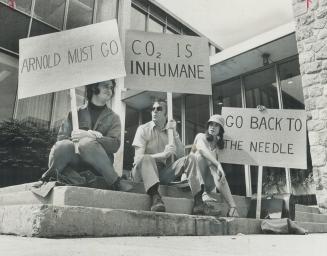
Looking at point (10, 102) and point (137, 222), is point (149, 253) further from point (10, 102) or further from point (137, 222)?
point (10, 102)

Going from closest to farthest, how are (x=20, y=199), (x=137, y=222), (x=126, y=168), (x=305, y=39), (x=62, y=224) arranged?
(x=62, y=224) → (x=137, y=222) → (x=20, y=199) → (x=305, y=39) → (x=126, y=168)

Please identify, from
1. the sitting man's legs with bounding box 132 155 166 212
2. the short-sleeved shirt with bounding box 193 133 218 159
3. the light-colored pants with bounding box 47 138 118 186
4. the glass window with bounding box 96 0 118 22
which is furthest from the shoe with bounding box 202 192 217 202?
the glass window with bounding box 96 0 118 22

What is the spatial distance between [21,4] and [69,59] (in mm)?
6708

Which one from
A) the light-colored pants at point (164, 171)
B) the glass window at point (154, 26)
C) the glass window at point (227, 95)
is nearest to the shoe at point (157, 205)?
the light-colored pants at point (164, 171)

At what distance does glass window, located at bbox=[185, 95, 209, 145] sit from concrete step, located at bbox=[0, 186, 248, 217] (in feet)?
18.7

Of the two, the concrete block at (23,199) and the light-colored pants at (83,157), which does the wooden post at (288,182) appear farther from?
the concrete block at (23,199)

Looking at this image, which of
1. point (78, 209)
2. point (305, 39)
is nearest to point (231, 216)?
point (78, 209)

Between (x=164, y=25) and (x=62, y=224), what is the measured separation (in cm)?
1181

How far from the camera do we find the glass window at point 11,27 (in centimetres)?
880

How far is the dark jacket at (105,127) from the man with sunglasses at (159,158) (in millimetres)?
297

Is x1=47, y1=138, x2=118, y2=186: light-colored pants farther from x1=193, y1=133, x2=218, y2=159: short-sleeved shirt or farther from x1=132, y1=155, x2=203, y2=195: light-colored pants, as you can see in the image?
x1=193, y1=133, x2=218, y2=159: short-sleeved shirt

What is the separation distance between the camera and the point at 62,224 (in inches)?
87.6

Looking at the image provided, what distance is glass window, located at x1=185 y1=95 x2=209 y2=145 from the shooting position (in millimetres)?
9047

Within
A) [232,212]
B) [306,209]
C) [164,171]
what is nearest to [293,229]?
[232,212]
